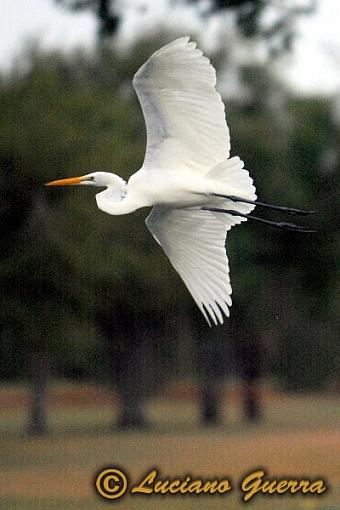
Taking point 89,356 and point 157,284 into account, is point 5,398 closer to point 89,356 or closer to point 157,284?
point 89,356

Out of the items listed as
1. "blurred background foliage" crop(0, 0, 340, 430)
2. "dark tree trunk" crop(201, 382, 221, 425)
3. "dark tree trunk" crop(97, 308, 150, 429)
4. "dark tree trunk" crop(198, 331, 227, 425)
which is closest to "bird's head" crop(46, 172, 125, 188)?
"blurred background foliage" crop(0, 0, 340, 430)

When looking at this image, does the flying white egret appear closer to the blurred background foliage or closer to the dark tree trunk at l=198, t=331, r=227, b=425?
the blurred background foliage

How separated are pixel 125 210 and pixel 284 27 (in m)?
4.58

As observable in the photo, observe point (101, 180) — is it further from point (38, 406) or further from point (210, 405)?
point (210, 405)

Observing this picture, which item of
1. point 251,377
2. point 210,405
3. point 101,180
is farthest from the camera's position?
point 210,405

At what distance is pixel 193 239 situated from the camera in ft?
19.7

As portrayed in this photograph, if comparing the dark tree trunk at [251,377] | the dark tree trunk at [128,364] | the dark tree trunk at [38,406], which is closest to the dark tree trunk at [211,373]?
the dark tree trunk at [251,377]

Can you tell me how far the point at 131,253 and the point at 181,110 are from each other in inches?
308

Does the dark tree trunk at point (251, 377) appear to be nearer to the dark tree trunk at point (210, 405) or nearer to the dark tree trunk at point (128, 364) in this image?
the dark tree trunk at point (210, 405)

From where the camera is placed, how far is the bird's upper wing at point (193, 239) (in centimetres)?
591

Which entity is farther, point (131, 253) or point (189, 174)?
point (131, 253)

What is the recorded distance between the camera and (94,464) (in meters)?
15.1

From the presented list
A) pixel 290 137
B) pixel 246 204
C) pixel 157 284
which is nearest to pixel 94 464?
pixel 157 284

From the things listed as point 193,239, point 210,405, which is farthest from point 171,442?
point 193,239
